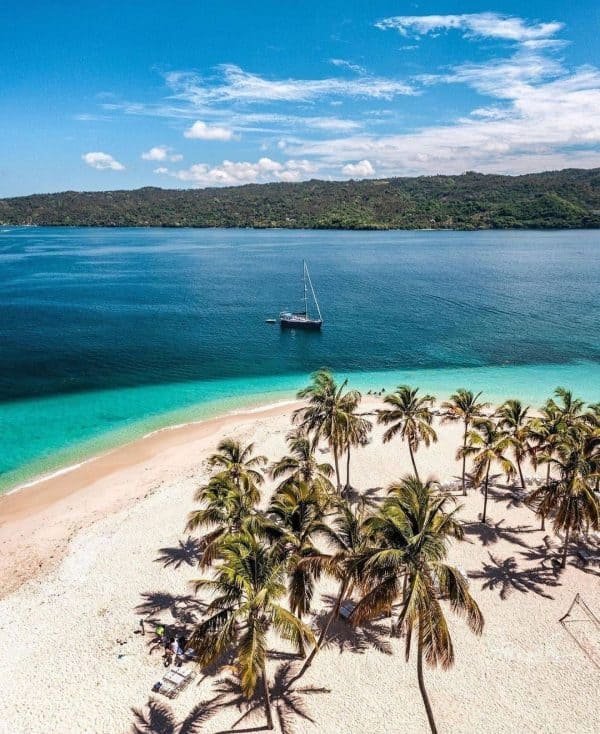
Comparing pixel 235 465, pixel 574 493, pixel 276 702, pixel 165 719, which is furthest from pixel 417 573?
pixel 235 465

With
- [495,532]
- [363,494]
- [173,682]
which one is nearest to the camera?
[173,682]

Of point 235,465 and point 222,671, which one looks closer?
point 222,671

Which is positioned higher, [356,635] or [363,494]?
[363,494]

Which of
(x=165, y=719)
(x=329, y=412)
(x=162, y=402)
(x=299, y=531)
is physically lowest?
(x=165, y=719)

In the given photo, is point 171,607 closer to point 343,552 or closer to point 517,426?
point 343,552

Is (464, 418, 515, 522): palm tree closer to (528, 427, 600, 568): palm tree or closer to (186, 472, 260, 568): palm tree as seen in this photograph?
(528, 427, 600, 568): palm tree

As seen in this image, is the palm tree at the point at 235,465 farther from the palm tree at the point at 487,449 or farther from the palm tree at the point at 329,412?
the palm tree at the point at 487,449
